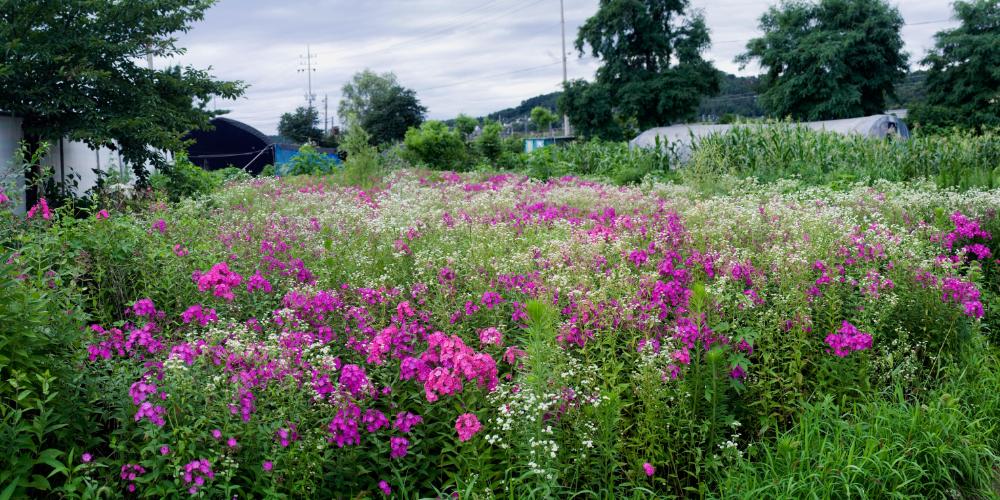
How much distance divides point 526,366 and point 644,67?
42.8m

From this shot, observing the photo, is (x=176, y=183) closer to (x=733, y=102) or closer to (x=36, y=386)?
(x=36, y=386)

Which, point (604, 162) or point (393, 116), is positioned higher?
point (393, 116)

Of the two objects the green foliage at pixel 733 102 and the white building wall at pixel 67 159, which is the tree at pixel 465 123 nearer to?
the white building wall at pixel 67 159

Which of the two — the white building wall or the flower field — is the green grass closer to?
the flower field

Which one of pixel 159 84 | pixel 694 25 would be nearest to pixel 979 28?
pixel 694 25

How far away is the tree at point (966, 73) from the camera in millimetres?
37125

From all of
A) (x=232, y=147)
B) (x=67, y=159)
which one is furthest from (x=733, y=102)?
(x=67, y=159)

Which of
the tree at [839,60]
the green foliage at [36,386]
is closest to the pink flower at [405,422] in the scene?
the green foliage at [36,386]

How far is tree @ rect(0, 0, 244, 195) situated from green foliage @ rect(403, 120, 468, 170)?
45.0 ft

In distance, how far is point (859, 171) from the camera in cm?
1265

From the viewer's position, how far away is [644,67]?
43531 millimetres

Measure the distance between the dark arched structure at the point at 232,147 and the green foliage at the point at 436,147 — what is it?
29.4 feet

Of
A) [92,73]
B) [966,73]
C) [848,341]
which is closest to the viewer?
[848,341]

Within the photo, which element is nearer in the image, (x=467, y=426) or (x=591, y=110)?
(x=467, y=426)
